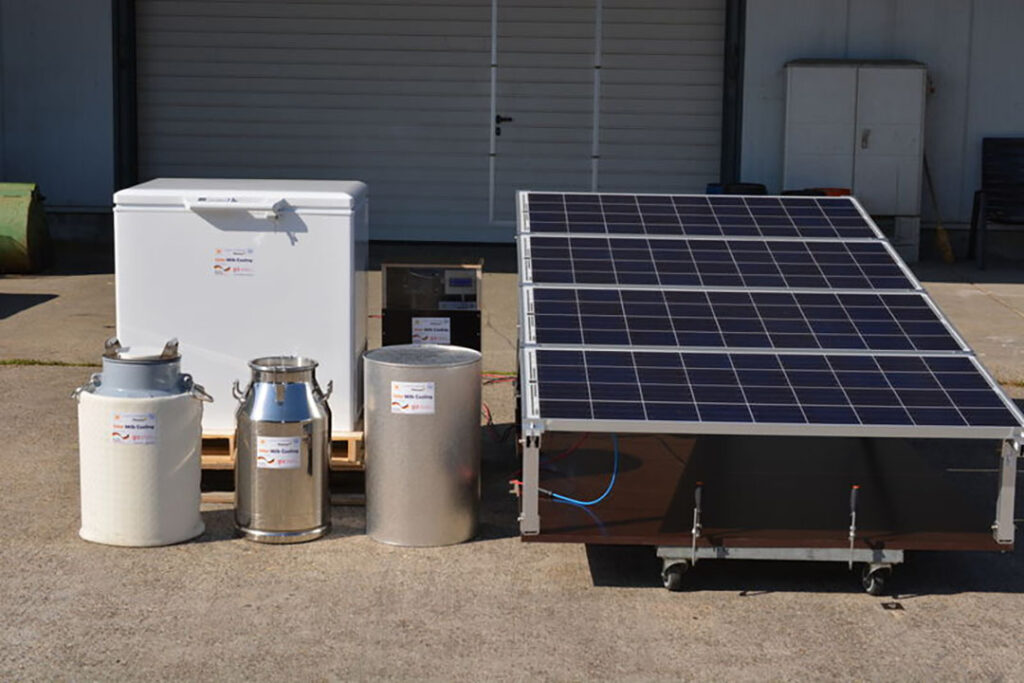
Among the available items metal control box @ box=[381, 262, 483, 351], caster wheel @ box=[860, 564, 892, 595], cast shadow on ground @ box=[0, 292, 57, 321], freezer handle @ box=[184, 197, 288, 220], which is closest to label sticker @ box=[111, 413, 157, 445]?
freezer handle @ box=[184, 197, 288, 220]

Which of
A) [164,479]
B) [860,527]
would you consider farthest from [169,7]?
[860,527]

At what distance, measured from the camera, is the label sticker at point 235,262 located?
7211 mm

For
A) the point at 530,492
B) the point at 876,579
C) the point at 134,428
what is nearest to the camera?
the point at 530,492

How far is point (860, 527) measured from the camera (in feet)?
20.8

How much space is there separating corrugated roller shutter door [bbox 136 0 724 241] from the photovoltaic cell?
1113 cm

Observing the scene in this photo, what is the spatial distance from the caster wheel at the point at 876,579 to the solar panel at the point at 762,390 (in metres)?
0.66

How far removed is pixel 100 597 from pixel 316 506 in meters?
1.15

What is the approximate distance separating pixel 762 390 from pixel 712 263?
1.26 m

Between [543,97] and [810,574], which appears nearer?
[810,574]

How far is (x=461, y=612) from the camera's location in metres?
5.88

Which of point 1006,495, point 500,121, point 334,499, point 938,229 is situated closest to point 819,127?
point 938,229

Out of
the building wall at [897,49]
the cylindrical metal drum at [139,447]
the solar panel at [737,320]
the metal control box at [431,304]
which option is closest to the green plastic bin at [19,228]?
the metal control box at [431,304]

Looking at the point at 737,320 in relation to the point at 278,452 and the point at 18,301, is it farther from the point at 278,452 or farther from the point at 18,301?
the point at 18,301

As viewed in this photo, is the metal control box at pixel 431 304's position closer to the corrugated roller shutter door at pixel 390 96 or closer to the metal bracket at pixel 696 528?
the metal bracket at pixel 696 528
